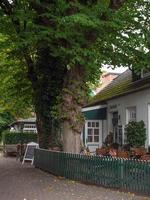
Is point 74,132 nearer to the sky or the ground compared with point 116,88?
nearer to the ground

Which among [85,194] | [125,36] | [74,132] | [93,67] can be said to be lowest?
[85,194]

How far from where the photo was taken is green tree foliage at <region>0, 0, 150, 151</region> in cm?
1977

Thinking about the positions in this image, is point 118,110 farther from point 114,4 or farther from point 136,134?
point 114,4

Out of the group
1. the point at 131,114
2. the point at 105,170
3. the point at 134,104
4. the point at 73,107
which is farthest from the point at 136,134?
the point at 105,170

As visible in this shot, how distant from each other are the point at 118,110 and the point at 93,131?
3.44m

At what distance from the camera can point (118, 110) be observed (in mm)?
31375

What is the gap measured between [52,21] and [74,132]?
4.61m

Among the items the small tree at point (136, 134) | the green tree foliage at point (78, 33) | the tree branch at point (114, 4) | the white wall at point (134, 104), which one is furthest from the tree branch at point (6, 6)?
the small tree at point (136, 134)

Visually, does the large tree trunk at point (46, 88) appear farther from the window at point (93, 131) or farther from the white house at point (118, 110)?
the window at point (93, 131)

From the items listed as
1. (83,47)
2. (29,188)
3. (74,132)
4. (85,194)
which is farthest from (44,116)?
(85,194)

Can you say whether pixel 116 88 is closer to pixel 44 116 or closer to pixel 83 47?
pixel 44 116

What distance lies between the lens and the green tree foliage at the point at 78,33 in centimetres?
1977

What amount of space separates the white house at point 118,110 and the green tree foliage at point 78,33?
12.8 feet

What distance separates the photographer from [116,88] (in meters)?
33.2
